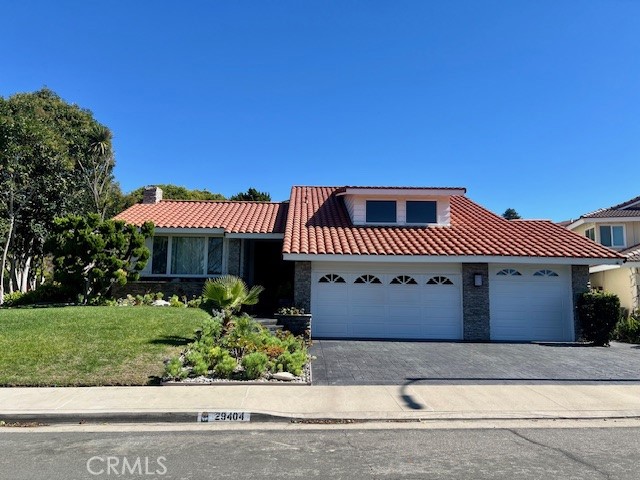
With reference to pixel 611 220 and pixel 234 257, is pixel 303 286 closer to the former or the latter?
pixel 234 257

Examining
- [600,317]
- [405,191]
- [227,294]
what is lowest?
[600,317]

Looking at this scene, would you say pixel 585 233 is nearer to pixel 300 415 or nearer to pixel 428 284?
pixel 428 284

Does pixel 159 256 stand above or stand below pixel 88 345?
above

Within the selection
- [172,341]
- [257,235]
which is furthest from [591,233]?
[172,341]

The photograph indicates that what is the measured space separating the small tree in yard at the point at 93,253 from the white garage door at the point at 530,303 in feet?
41.4

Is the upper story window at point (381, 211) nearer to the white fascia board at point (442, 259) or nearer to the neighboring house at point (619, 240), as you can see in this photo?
the white fascia board at point (442, 259)

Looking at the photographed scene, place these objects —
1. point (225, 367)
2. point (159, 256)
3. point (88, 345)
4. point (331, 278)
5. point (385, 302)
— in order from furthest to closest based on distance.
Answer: point (159, 256) < point (331, 278) < point (385, 302) < point (88, 345) < point (225, 367)

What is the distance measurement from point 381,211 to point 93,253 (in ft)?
35.1

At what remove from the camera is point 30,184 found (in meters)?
22.6

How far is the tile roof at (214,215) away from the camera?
18359 mm

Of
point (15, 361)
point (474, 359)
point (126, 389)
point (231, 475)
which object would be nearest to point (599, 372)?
point (474, 359)

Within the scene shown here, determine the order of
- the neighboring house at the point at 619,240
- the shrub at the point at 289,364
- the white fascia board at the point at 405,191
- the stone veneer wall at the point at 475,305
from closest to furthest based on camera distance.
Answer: the shrub at the point at 289,364 → the stone veneer wall at the point at 475,305 → the white fascia board at the point at 405,191 → the neighboring house at the point at 619,240

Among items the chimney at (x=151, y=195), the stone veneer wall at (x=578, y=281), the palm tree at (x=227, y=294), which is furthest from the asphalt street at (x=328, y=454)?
the chimney at (x=151, y=195)

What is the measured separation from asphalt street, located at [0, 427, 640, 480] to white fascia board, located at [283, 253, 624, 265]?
9.04 metres
